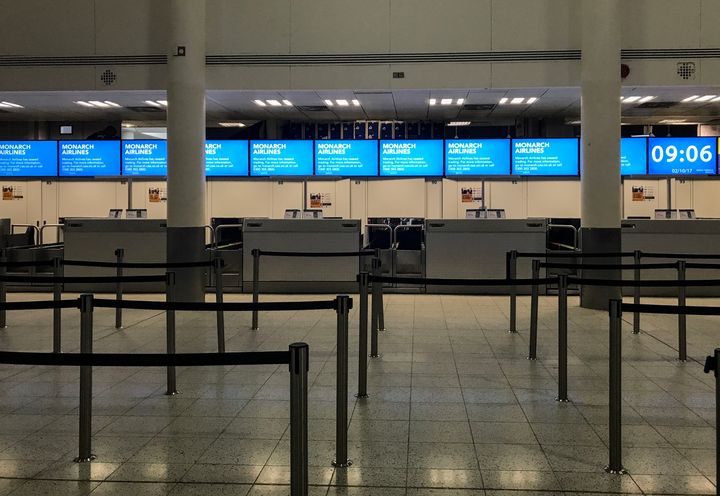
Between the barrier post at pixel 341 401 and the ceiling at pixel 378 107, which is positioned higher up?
the ceiling at pixel 378 107

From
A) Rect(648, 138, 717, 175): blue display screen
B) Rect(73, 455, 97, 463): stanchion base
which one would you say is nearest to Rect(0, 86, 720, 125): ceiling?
Rect(648, 138, 717, 175): blue display screen

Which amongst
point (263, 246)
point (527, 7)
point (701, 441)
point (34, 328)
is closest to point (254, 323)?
point (34, 328)

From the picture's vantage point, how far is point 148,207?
14484 millimetres

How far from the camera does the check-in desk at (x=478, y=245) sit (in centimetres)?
1126

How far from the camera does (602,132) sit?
9.59m

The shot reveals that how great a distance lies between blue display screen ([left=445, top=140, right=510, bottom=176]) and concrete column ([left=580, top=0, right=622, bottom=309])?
13.8 ft

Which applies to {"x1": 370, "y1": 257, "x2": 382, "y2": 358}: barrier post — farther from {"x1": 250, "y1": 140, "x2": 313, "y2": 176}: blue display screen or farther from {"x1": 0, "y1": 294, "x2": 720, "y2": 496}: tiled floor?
{"x1": 250, "y1": 140, "x2": 313, "y2": 176}: blue display screen

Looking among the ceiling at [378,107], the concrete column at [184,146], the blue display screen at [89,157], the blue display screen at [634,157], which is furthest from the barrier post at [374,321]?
the blue display screen at [89,157]

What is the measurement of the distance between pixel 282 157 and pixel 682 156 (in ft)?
26.9

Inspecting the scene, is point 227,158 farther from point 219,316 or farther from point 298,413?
point 298,413

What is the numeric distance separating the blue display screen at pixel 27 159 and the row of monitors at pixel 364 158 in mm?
19

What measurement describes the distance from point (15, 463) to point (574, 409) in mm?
3417

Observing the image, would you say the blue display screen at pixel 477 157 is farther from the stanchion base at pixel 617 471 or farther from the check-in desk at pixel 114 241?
the stanchion base at pixel 617 471

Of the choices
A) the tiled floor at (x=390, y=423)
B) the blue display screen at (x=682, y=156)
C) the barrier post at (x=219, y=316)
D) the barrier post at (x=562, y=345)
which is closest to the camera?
the tiled floor at (x=390, y=423)
